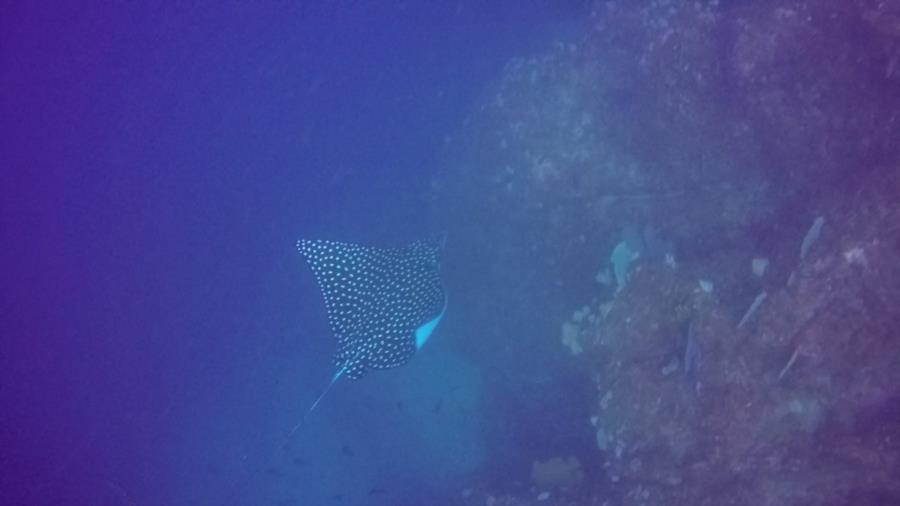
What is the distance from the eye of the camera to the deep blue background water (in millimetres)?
8891

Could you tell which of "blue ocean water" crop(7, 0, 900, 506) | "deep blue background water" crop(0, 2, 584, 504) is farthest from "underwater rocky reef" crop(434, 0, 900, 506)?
"deep blue background water" crop(0, 2, 584, 504)

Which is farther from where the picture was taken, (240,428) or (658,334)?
(240,428)

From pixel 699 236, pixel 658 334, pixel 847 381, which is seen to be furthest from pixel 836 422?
pixel 699 236

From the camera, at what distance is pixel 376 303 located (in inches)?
230

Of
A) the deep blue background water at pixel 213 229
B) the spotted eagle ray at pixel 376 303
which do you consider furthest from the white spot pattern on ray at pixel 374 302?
the deep blue background water at pixel 213 229

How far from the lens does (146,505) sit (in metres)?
10.9

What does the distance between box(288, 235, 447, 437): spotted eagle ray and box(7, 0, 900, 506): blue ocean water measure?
0.09m

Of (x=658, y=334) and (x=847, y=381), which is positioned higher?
(x=658, y=334)

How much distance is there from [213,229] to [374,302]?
21.8 feet

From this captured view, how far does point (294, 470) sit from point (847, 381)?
8780 mm

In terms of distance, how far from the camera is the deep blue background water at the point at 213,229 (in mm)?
8891

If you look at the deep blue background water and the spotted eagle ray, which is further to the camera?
the deep blue background water

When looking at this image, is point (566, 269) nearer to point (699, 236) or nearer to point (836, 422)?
point (699, 236)

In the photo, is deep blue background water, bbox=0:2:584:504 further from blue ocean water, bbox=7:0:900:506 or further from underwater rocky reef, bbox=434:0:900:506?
underwater rocky reef, bbox=434:0:900:506
